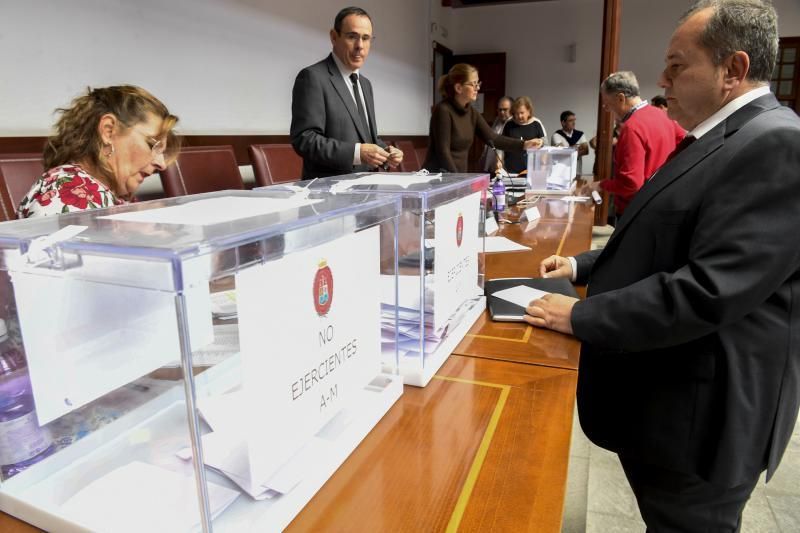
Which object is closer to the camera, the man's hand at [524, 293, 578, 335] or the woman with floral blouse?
the man's hand at [524, 293, 578, 335]

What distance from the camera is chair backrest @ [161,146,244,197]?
231cm

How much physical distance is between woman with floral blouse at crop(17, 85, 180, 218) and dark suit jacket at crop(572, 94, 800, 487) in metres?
1.01

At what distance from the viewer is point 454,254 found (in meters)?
0.92

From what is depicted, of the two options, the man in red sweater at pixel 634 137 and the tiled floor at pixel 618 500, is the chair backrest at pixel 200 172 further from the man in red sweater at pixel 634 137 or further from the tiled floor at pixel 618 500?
the man in red sweater at pixel 634 137

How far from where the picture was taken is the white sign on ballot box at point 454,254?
0.85m

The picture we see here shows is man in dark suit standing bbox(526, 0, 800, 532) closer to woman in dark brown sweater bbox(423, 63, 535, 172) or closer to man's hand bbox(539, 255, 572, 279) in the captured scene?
man's hand bbox(539, 255, 572, 279)

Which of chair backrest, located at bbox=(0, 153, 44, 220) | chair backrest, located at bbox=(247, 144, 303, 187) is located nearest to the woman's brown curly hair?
chair backrest, located at bbox=(0, 153, 44, 220)

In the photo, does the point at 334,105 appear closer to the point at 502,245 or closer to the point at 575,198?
the point at 502,245

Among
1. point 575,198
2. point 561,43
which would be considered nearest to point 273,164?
point 575,198

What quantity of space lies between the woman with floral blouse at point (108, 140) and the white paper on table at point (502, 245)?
37.6 inches

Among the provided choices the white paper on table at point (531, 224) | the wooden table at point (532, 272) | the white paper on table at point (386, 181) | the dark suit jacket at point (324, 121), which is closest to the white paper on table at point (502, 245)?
the wooden table at point (532, 272)

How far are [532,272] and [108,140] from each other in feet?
3.45

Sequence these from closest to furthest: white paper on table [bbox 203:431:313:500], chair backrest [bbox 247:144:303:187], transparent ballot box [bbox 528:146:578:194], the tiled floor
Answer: white paper on table [bbox 203:431:313:500] < the tiled floor < chair backrest [bbox 247:144:303:187] < transparent ballot box [bbox 528:146:578:194]

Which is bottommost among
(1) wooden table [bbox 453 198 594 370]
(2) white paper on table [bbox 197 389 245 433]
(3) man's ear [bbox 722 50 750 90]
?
(1) wooden table [bbox 453 198 594 370]
